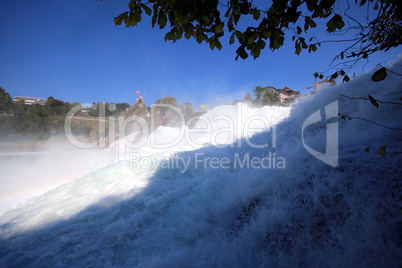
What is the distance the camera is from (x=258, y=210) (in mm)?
2885

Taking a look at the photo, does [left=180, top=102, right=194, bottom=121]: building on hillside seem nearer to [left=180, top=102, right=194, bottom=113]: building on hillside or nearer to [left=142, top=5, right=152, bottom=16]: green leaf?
[left=180, top=102, right=194, bottom=113]: building on hillside

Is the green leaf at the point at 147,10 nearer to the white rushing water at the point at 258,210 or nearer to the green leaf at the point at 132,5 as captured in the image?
the green leaf at the point at 132,5

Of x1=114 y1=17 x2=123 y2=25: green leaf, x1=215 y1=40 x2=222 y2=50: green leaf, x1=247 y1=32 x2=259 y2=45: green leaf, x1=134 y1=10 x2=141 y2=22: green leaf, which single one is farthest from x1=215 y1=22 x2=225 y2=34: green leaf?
x1=114 y1=17 x2=123 y2=25: green leaf

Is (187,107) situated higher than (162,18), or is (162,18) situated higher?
(187,107)

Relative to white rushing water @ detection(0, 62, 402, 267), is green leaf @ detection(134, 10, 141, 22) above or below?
above

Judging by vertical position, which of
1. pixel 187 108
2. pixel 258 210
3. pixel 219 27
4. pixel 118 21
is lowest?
pixel 258 210

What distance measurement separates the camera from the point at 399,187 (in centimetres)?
187

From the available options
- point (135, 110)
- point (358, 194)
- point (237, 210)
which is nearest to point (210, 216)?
point (237, 210)

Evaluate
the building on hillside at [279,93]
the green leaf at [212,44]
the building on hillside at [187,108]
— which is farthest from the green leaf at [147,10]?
the building on hillside at [279,93]

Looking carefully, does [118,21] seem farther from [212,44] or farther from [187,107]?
[187,107]

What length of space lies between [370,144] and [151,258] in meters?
4.14

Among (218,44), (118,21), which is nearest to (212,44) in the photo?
(218,44)

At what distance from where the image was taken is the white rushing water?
1.91 meters

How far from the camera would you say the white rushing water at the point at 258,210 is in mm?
1912
